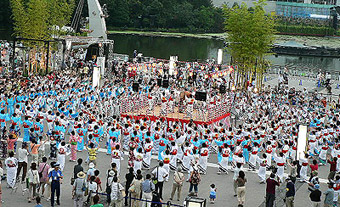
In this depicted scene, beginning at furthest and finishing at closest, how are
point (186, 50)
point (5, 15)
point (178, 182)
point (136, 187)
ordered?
1. point (186, 50)
2. point (5, 15)
3. point (178, 182)
4. point (136, 187)

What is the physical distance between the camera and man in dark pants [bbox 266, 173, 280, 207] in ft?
56.2

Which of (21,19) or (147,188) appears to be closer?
(147,188)

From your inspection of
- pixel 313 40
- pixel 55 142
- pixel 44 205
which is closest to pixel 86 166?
pixel 55 142

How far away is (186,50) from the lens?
311 ft

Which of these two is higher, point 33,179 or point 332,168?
point 33,179

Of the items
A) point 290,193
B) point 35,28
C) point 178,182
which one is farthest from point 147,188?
point 35,28

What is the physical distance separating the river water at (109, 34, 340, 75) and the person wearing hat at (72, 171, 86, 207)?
63.6 metres

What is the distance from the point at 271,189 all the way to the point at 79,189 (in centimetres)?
579

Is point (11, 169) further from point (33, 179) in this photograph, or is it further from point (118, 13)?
point (118, 13)

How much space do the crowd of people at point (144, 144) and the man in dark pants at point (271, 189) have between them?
0.10ft

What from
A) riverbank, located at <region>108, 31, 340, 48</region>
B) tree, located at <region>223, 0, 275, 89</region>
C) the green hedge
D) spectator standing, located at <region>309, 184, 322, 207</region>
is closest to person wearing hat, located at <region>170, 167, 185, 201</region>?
spectator standing, located at <region>309, 184, 322, 207</region>

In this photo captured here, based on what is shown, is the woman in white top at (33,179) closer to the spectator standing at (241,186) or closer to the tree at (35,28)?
the spectator standing at (241,186)

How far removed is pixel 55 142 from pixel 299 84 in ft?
104

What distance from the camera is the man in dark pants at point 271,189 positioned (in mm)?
17141
